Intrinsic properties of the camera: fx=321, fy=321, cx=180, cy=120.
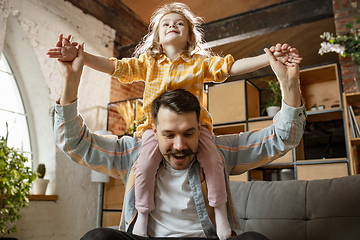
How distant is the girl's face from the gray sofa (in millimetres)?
967

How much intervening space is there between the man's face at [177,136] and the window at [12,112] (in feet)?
10.2

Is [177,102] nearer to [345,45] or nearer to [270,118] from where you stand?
[270,118]

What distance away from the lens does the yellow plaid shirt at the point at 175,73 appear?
4.70ft

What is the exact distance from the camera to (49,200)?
3.97m

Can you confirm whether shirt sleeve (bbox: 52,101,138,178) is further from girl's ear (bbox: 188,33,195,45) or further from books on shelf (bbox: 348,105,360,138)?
Result: books on shelf (bbox: 348,105,360,138)

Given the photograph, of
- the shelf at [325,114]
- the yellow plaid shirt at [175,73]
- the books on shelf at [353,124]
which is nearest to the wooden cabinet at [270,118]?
the shelf at [325,114]

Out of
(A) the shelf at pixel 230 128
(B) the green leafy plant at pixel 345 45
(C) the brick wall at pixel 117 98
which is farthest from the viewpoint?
(C) the brick wall at pixel 117 98

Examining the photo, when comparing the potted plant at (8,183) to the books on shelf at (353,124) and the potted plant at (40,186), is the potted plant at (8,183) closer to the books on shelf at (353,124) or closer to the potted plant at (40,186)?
the potted plant at (40,186)

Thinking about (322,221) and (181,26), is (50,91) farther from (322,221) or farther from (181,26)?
(322,221)

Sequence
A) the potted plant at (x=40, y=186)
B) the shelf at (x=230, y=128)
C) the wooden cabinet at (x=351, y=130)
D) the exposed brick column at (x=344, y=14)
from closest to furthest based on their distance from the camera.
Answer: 1. the wooden cabinet at (x=351, y=130)
2. the exposed brick column at (x=344, y=14)
3. the potted plant at (x=40, y=186)
4. the shelf at (x=230, y=128)

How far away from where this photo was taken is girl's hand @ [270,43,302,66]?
4.18 ft

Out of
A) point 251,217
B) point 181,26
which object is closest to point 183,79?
point 181,26

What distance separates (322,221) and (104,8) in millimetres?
4758

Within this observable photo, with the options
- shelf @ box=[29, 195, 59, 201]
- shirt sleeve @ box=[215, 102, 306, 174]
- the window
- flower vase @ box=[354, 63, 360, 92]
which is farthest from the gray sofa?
the window
